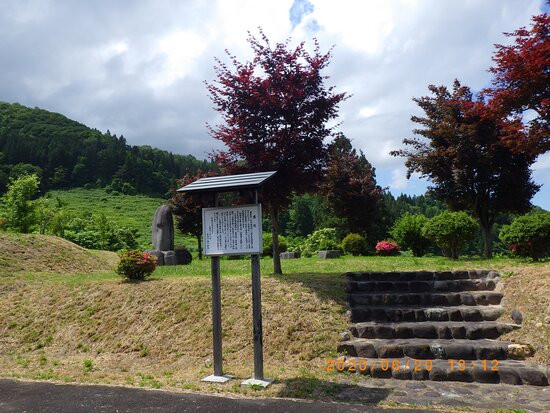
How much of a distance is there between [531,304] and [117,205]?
65804mm

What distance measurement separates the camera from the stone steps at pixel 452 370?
5.46 metres

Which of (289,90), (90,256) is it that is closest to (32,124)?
(90,256)

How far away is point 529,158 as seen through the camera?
1369 cm

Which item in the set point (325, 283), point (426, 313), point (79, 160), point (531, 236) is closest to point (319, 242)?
point (531, 236)

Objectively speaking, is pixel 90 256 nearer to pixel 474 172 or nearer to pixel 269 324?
pixel 269 324

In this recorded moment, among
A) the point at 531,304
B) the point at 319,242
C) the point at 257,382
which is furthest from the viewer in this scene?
the point at 319,242

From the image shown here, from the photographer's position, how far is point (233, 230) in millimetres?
6047

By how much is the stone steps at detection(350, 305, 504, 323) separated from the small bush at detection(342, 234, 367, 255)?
1388 cm

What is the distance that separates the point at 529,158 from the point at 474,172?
1732mm

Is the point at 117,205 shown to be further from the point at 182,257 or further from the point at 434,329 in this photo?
the point at 434,329

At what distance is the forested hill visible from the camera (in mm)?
73438

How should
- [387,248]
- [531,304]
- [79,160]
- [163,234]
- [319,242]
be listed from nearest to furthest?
1. [531,304]
2. [163,234]
3. [387,248]
4. [319,242]
5. [79,160]

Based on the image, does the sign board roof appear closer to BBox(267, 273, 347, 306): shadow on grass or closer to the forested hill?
BBox(267, 273, 347, 306): shadow on grass

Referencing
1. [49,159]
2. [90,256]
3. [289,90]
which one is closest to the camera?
[289,90]
